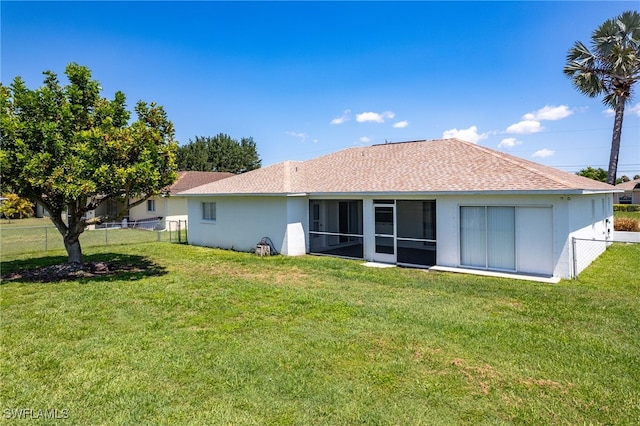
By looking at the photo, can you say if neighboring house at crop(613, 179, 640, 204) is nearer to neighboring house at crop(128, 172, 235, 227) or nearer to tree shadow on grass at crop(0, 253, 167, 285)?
neighboring house at crop(128, 172, 235, 227)

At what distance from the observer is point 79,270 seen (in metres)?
11.9

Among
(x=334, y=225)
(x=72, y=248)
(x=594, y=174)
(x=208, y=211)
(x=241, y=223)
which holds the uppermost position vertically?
(x=594, y=174)

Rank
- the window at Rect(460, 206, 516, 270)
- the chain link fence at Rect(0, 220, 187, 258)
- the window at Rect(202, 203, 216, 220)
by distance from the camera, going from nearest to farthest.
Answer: the window at Rect(460, 206, 516, 270) → the chain link fence at Rect(0, 220, 187, 258) → the window at Rect(202, 203, 216, 220)

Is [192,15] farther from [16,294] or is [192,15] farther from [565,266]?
[565,266]

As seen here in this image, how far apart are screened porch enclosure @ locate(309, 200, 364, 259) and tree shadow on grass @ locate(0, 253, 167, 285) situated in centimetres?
656

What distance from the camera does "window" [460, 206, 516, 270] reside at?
10.8 metres

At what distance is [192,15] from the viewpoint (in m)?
14.2

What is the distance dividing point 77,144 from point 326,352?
8.89 meters

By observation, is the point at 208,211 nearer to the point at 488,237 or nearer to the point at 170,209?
the point at 170,209

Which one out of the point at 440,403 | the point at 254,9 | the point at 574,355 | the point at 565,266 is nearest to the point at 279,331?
the point at 440,403

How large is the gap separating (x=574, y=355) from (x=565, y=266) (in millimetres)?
5609

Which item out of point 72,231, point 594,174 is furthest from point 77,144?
point 594,174

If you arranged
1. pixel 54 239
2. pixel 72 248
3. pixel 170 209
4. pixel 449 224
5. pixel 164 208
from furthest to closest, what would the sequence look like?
1. pixel 164 208
2. pixel 170 209
3. pixel 54 239
4. pixel 72 248
5. pixel 449 224

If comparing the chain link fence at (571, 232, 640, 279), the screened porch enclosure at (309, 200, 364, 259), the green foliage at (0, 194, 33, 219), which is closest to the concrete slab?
the screened porch enclosure at (309, 200, 364, 259)
